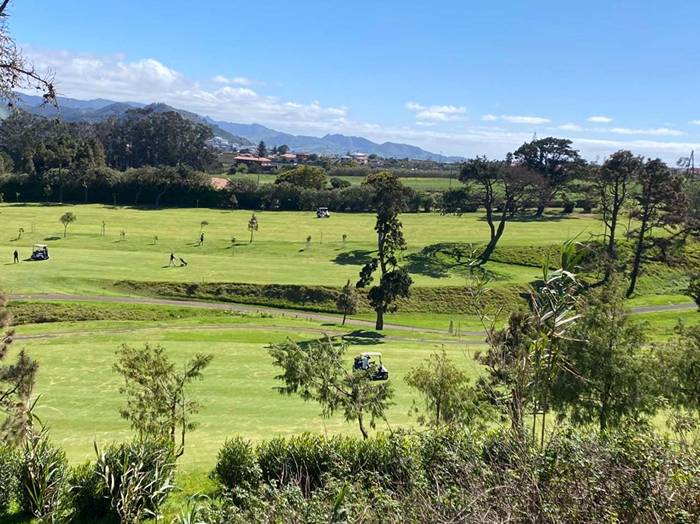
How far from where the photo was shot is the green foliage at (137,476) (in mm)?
12492

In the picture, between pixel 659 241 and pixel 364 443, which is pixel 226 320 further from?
pixel 659 241

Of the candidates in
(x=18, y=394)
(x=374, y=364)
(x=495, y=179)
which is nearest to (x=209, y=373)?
(x=374, y=364)

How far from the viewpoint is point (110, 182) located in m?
115

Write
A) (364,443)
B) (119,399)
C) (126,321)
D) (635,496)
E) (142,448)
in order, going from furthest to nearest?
1. (126,321)
2. (119,399)
3. (364,443)
4. (142,448)
5. (635,496)

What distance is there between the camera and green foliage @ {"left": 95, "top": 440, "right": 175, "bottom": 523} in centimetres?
1249

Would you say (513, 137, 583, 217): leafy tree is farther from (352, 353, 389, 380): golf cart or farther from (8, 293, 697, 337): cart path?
(352, 353, 389, 380): golf cart

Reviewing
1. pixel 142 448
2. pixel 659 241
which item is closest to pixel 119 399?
pixel 142 448

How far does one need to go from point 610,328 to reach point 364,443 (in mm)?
11460

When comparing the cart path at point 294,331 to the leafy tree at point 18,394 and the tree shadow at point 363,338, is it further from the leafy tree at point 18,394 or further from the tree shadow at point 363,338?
the leafy tree at point 18,394

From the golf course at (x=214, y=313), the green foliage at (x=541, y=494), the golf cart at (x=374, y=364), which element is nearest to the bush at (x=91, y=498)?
the green foliage at (x=541, y=494)

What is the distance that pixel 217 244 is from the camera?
249 ft

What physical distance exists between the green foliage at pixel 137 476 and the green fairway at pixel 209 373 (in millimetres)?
6112

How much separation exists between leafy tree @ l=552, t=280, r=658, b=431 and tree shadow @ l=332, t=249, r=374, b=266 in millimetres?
45666

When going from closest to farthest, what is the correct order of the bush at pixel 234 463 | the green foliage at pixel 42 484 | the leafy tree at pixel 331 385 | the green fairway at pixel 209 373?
the green foliage at pixel 42 484 < the bush at pixel 234 463 < the leafy tree at pixel 331 385 < the green fairway at pixel 209 373
